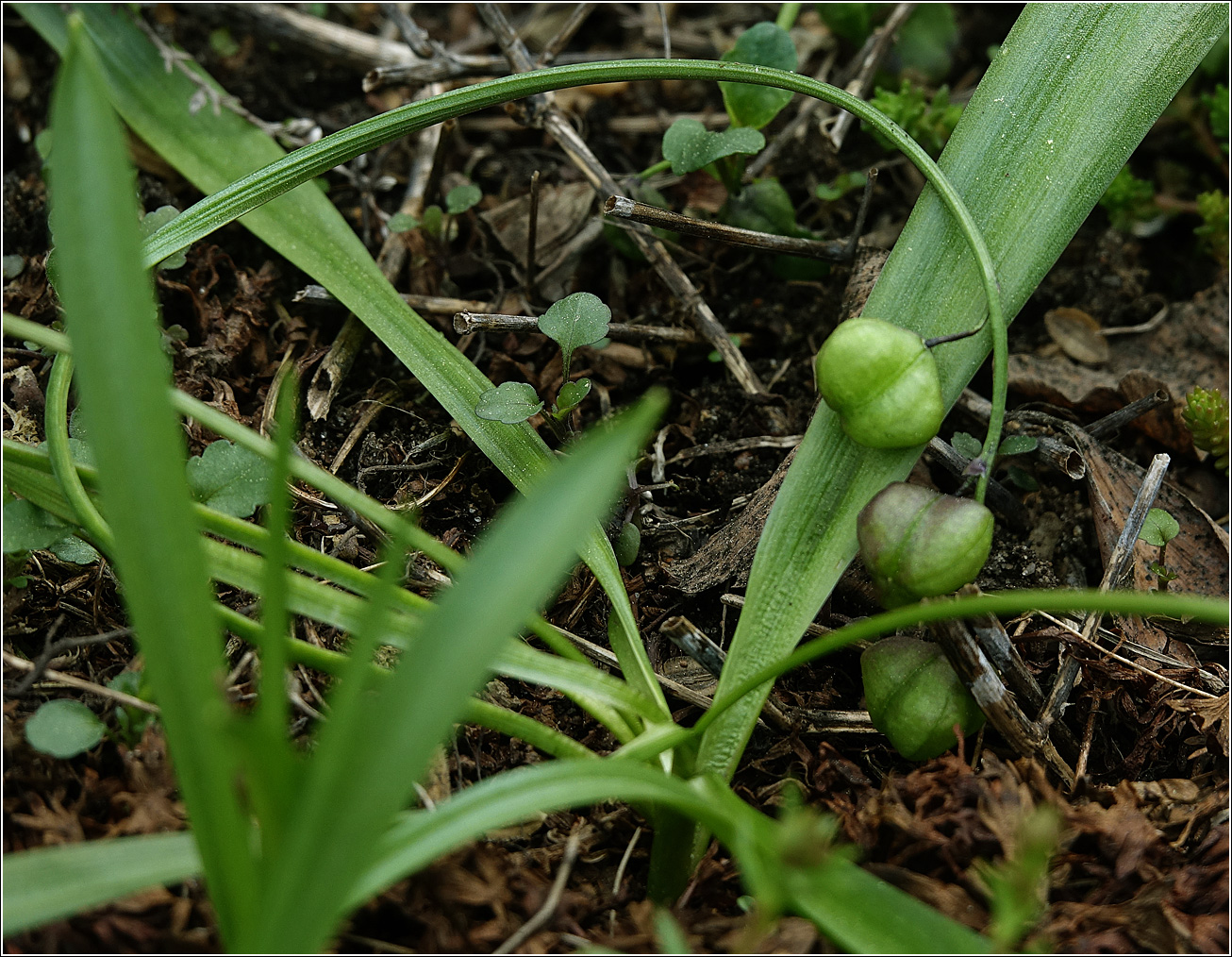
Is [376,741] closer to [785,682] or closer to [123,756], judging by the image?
[123,756]

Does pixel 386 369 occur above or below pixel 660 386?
below

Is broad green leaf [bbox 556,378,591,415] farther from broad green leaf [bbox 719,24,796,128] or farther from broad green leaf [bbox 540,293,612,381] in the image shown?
broad green leaf [bbox 719,24,796,128]

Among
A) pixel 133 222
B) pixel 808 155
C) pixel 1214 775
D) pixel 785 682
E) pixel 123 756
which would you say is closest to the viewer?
pixel 133 222

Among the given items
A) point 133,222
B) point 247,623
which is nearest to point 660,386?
point 247,623

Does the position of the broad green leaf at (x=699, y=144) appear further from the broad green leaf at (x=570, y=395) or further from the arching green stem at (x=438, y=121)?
the broad green leaf at (x=570, y=395)

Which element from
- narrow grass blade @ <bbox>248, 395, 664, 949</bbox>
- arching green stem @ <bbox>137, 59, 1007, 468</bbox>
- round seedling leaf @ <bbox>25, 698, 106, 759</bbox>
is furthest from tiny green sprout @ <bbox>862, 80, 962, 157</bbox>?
round seedling leaf @ <bbox>25, 698, 106, 759</bbox>

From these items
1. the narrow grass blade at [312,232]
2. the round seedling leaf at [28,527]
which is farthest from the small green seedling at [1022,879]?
the round seedling leaf at [28,527]
